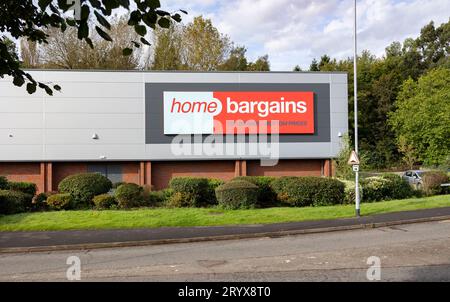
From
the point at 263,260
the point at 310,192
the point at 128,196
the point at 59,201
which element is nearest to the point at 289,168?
the point at 310,192

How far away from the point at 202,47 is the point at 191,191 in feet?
113

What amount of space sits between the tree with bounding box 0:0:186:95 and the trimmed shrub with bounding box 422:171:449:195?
76.4ft

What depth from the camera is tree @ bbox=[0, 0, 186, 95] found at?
323cm

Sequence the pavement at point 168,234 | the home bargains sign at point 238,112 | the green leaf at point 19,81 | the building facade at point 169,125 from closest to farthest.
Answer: the green leaf at point 19,81
the pavement at point 168,234
the building facade at point 169,125
the home bargains sign at point 238,112

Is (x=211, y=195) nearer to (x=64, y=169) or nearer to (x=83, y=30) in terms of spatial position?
(x=64, y=169)

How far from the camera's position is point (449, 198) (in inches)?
842

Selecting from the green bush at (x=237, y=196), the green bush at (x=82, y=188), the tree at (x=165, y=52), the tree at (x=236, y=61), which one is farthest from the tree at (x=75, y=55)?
the green bush at (x=237, y=196)

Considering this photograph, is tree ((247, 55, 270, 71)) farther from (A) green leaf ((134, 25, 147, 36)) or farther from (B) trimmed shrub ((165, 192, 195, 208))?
(A) green leaf ((134, 25, 147, 36))

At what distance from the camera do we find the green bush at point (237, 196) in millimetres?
19469

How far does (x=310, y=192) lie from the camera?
20.5 metres

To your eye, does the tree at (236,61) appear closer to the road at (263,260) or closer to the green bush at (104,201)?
the green bush at (104,201)

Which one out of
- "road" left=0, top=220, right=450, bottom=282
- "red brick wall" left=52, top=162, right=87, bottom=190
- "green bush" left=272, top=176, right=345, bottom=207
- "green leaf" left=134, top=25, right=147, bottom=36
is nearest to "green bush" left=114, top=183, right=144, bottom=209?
"green bush" left=272, top=176, right=345, bottom=207

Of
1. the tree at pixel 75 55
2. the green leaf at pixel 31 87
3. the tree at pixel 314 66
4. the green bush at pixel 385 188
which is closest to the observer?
the green leaf at pixel 31 87

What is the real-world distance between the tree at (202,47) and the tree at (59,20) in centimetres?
4781
